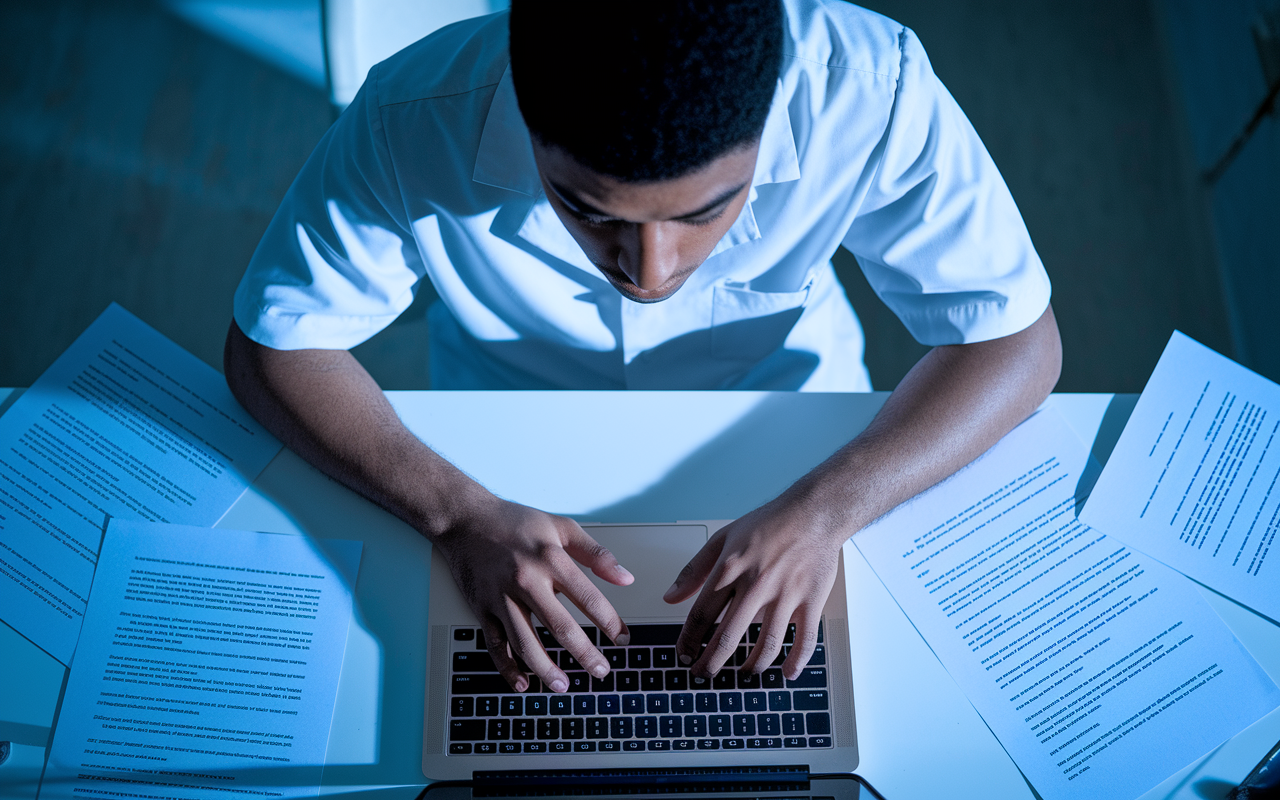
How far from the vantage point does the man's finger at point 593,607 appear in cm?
80

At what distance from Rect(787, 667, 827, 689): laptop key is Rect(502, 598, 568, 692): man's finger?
219 millimetres

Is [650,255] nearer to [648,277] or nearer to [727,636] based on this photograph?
[648,277]

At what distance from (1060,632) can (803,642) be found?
10.5 inches

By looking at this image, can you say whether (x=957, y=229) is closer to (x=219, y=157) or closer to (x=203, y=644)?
(x=203, y=644)

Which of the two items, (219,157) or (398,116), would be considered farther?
(219,157)

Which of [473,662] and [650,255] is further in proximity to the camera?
[473,662]

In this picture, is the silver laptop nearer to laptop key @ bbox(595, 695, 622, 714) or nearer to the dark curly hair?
laptop key @ bbox(595, 695, 622, 714)

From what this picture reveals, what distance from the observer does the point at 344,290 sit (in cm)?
91

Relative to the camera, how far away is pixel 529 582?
81 cm

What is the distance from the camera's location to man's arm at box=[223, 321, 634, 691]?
0.80m

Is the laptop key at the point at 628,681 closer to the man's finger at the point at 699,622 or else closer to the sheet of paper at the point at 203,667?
the man's finger at the point at 699,622

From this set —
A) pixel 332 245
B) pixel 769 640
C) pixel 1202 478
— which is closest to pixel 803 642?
pixel 769 640

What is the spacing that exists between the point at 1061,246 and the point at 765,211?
120 centimetres

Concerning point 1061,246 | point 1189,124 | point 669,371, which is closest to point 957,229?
point 669,371
